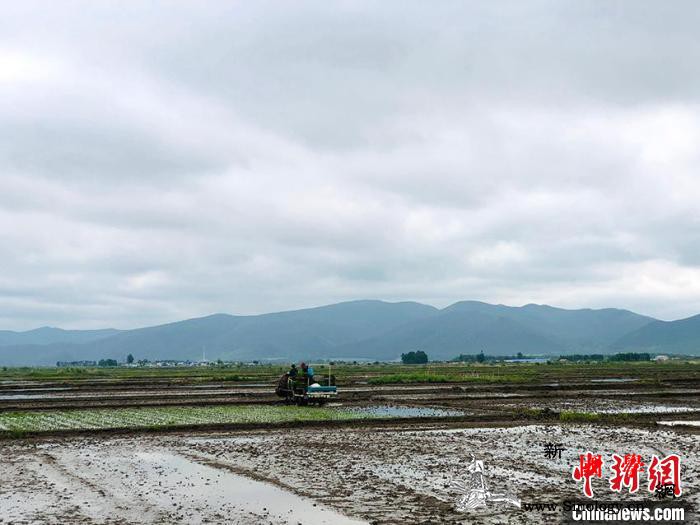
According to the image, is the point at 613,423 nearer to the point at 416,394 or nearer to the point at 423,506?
the point at 423,506

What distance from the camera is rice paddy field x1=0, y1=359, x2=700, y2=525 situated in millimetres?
13148

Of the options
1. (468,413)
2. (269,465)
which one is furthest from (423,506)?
(468,413)

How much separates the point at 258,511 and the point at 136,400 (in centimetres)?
3431

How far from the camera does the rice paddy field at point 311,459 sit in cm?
1315

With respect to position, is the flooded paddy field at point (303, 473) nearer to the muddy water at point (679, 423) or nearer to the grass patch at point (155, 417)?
the muddy water at point (679, 423)

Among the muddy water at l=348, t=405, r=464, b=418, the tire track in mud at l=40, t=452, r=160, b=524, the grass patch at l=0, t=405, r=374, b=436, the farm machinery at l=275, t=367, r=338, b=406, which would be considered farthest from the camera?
the farm machinery at l=275, t=367, r=338, b=406

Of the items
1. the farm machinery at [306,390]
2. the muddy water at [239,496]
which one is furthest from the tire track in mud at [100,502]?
the farm machinery at [306,390]

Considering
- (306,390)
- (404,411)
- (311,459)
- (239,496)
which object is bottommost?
(404,411)

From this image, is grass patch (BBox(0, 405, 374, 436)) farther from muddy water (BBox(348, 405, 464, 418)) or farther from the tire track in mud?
the tire track in mud

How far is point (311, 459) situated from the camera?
1916 centimetres

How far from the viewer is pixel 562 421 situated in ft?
96.2

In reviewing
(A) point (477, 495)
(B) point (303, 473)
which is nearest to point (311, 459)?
(B) point (303, 473)

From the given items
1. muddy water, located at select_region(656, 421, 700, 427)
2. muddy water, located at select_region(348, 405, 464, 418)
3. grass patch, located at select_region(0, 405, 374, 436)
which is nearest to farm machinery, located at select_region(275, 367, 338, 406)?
grass patch, located at select_region(0, 405, 374, 436)

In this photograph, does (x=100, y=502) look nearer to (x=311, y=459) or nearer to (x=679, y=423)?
(x=311, y=459)
